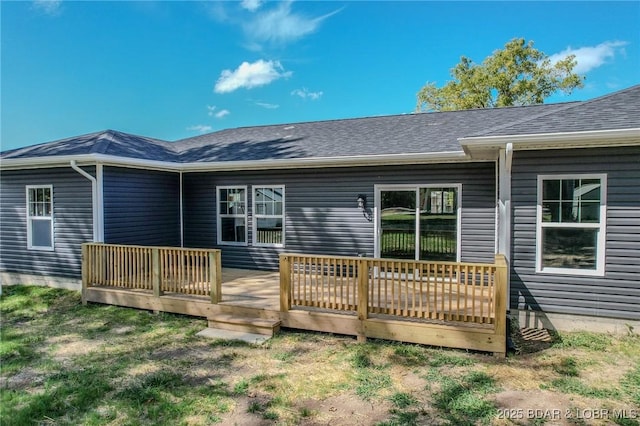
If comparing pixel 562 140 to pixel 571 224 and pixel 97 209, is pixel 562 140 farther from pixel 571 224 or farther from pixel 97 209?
pixel 97 209

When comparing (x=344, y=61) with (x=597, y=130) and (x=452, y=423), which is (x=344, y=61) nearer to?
(x=597, y=130)

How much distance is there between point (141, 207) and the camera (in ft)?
26.9

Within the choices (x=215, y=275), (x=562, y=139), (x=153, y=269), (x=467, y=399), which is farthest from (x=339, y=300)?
(x=562, y=139)

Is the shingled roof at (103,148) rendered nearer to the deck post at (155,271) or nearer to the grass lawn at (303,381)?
the deck post at (155,271)

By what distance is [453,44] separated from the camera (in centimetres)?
2195

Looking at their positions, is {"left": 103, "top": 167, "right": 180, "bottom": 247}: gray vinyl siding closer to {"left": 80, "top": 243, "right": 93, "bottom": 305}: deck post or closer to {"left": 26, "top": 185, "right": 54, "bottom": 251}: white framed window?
{"left": 80, "top": 243, "right": 93, "bottom": 305}: deck post

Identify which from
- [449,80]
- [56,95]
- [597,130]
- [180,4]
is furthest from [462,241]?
[449,80]

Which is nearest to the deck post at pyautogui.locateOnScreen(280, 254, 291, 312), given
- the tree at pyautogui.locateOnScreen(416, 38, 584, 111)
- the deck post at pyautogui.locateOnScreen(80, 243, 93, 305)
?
the deck post at pyautogui.locateOnScreen(80, 243, 93, 305)

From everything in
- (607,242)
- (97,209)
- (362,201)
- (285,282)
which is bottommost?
(285,282)

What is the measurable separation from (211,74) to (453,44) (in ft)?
45.6

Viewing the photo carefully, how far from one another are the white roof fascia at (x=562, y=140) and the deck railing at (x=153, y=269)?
403 cm

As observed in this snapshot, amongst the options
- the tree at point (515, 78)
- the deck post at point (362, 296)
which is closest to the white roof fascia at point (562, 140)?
the deck post at point (362, 296)

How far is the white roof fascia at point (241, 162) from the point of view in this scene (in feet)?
21.9

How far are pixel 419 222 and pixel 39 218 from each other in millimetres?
7794
